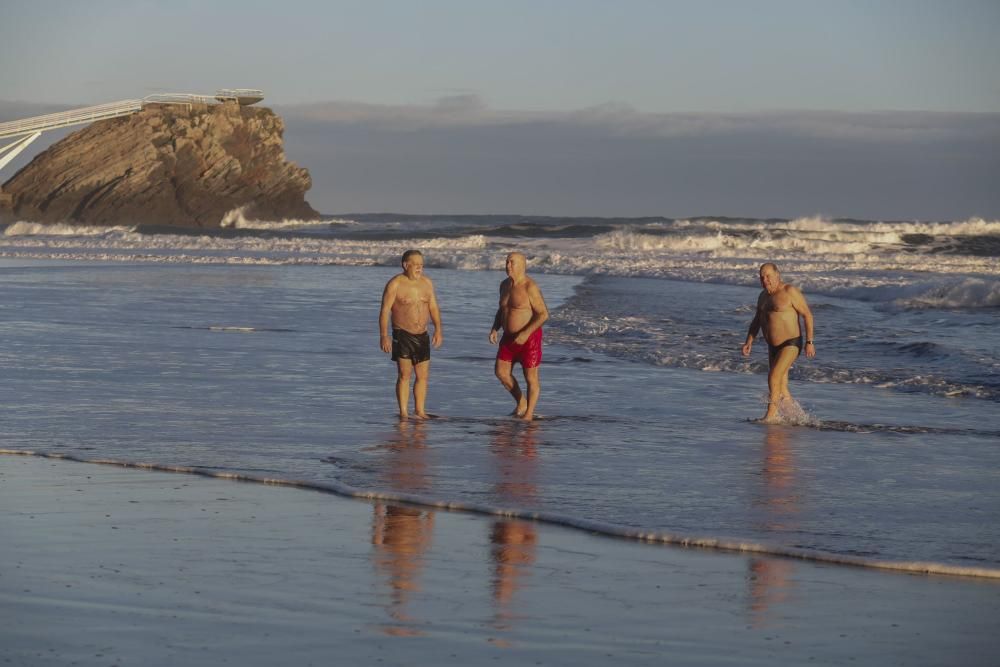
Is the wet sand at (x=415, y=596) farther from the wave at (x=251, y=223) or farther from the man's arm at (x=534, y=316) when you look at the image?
the wave at (x=251, y=223)

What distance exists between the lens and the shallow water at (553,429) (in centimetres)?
749

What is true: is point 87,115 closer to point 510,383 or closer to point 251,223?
point 251,223

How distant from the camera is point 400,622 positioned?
5000 mm

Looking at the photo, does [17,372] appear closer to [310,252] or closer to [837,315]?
[837,315]

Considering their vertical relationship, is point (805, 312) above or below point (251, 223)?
above

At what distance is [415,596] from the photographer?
5.38 meters

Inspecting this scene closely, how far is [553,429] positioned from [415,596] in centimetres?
530

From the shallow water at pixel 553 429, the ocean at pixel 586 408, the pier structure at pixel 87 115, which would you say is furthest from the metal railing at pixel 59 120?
the shallow water at pixel 553 429

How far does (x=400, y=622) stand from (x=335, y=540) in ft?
4.83

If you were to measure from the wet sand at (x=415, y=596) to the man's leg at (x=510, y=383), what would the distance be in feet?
13.5

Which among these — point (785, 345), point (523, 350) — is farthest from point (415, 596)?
point (785, 345)

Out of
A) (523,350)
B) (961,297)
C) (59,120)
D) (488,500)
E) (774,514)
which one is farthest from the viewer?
(59,120)

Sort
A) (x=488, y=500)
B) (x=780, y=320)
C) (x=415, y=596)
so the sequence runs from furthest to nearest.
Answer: (x=780, y=320) → (x=488, y=500) → (x=415, y=596)

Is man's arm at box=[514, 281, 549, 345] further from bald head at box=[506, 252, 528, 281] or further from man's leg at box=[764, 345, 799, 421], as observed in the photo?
man's leg at box=[764, 345, 799, 421]
